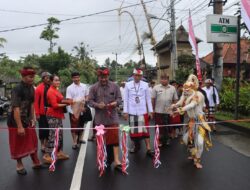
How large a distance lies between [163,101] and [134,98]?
42.3 inches

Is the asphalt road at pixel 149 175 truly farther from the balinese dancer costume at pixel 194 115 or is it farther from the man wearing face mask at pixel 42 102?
the man wearing face mask at pixel 42 102

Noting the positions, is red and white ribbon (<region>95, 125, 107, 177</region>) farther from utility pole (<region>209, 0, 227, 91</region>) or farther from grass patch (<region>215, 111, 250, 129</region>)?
utility pole (<region>209, 0, 227, 91</region>)

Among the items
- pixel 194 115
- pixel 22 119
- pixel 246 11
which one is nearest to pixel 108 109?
pixel 22 119

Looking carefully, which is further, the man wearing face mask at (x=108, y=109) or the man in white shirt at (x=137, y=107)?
the man in white shirt at (x=137, y=107)

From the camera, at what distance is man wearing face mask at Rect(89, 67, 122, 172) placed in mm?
6191

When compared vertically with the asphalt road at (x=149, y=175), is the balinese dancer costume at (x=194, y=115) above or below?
above

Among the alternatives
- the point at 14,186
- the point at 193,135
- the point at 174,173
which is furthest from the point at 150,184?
the point at 14,186

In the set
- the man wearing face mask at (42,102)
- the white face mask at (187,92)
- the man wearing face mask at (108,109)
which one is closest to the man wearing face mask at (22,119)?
the man wearing face mask at (42,102)

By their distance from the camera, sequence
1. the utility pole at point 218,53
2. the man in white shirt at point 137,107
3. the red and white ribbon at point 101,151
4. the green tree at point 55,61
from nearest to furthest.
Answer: the red and white ribbon at point 101,151
the man in white shirt at point 137,107
the utility pole at point 218,53
the green tree at point 55,61

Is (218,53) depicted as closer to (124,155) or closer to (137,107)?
(137,107)

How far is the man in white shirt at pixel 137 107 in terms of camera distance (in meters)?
7.34

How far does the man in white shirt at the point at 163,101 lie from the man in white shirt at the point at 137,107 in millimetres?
800

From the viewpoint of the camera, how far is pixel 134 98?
7336 mm

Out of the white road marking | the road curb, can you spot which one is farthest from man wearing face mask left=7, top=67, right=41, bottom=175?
the road curb
